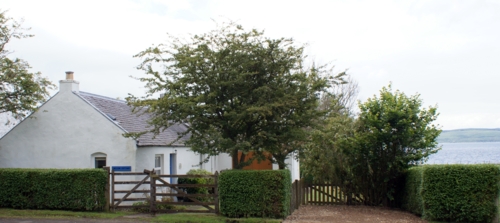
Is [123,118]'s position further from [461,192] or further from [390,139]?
[461,192]

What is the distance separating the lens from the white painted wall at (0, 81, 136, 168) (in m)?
19.5

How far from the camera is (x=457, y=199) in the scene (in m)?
15.8

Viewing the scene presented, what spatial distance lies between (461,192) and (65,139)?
1569cm

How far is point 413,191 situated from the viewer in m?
18.5

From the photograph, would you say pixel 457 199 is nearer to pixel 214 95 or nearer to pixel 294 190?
pixel 294 190

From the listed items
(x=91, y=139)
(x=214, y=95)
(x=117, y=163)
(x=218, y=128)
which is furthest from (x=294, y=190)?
(x=91, y=139)

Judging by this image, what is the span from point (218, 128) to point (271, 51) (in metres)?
3.49

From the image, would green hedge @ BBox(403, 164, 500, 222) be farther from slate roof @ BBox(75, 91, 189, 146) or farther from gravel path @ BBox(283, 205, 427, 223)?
slate roof @ BBox(75, 91, 189, 146)

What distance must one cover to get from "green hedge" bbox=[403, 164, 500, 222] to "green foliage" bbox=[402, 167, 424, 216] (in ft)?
1.54

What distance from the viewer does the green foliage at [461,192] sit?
50.9 feet

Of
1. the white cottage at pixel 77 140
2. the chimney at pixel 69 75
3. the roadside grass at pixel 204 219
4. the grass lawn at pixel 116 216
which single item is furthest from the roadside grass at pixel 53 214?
the chimney at pixel 69 75

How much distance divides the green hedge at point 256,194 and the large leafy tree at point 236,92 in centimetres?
97

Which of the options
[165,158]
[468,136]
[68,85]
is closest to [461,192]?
[165,158]

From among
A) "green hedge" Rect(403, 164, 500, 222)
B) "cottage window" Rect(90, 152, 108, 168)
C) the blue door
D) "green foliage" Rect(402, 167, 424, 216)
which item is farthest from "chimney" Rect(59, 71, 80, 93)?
"green hedge" Rect(403, 164, 500, 222)
